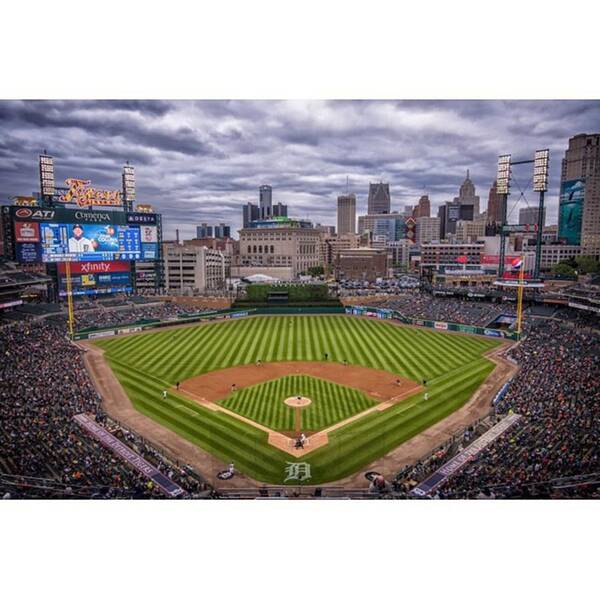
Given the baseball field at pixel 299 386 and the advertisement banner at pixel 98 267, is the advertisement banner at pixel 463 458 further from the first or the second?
the advertisement banner at pixel 98 267

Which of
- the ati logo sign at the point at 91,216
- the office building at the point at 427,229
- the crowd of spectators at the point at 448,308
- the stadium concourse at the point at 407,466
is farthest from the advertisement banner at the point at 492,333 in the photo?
the office building at the point at 427,229

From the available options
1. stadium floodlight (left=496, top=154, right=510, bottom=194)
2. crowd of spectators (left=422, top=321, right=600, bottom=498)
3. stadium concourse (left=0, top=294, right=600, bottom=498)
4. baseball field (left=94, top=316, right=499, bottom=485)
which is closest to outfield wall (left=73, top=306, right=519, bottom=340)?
baseball field (left=94, top=316, right=499, bottom=485)

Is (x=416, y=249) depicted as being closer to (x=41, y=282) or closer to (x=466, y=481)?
(x=41, y=282)

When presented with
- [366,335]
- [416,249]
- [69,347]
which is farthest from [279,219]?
[69,347]

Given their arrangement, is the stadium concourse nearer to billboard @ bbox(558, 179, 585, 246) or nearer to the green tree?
the green tree

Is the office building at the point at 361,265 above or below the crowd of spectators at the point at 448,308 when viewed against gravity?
above

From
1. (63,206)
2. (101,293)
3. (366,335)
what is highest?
(63,206)

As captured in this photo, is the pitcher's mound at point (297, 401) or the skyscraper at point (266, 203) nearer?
the pitcher's mound at point (297, 401)

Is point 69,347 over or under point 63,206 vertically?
under
